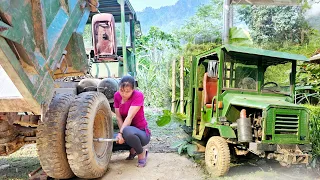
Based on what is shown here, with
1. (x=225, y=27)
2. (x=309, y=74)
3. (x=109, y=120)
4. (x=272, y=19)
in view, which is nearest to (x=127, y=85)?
(x=109, y=120)

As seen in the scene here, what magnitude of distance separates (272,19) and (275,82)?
48.2ft

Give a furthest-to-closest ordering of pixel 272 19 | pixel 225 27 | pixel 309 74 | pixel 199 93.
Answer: pixel 272 19 < pixel 309 74 < pixel 225 27 < pixel 199 93

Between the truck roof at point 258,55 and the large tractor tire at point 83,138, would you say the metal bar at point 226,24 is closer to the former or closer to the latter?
the truck roof at point 258,55

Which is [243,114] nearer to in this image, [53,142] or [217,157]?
[217,157]

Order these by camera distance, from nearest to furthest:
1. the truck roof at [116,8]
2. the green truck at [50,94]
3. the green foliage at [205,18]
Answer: the green truck at [50,94]
the truck roof at [116,8]
the green foliage at [205,18]

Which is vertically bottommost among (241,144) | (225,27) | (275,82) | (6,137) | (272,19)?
(241,144)

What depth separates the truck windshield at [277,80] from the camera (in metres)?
4.25

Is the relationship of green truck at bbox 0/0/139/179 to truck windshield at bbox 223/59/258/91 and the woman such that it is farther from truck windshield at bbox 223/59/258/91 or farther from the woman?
truck windshield at bbox 223/59/258/91

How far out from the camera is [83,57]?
3227 millimetres

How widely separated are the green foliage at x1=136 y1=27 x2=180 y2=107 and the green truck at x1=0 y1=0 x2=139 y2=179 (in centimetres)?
874

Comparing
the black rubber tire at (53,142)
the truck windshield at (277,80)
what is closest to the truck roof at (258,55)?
the truck windshield at (277,80)

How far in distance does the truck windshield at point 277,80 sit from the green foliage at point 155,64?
761 cm

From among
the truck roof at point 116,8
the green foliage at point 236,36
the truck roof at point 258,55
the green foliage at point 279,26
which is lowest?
the truck roof at point 258,55

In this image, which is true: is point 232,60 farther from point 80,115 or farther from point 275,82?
point 80,115
